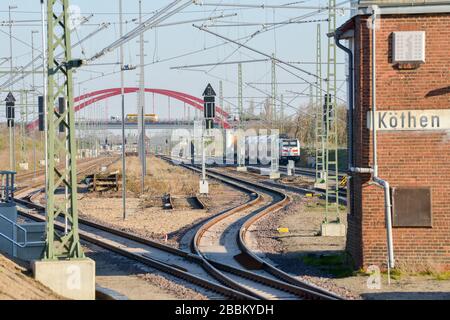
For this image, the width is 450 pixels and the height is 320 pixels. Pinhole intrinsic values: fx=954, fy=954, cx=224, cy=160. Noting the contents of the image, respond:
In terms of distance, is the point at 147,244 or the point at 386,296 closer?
the point at 386,296

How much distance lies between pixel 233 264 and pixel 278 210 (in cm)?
1494

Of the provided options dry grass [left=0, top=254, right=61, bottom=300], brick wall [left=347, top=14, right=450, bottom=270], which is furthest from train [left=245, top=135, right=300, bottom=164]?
dry grass [left=0, top=254, right=61, bottom=300]

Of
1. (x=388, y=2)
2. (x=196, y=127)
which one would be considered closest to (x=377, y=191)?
(x=388, y=2)

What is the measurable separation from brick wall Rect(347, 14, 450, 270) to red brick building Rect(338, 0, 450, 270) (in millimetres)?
20

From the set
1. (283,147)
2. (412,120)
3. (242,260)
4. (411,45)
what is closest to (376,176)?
(412,120)

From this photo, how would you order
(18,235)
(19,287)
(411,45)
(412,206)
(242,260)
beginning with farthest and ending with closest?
(18,235), (242,260), (412,206), (411,45), (19,287)

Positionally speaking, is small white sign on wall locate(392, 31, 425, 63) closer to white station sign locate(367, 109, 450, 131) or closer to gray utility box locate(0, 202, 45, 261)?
white station sign locate(367, 109, 450, 131)

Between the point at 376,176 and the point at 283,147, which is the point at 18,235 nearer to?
the point at 376,176

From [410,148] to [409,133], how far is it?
31 cm

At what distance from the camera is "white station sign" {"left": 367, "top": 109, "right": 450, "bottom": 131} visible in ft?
63.9

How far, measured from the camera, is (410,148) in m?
19.5

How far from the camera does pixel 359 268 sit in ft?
65.0

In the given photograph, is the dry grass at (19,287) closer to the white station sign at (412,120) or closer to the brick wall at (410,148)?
the brick wall at (410,148)

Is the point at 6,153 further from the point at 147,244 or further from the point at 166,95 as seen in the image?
the point at 147,244
